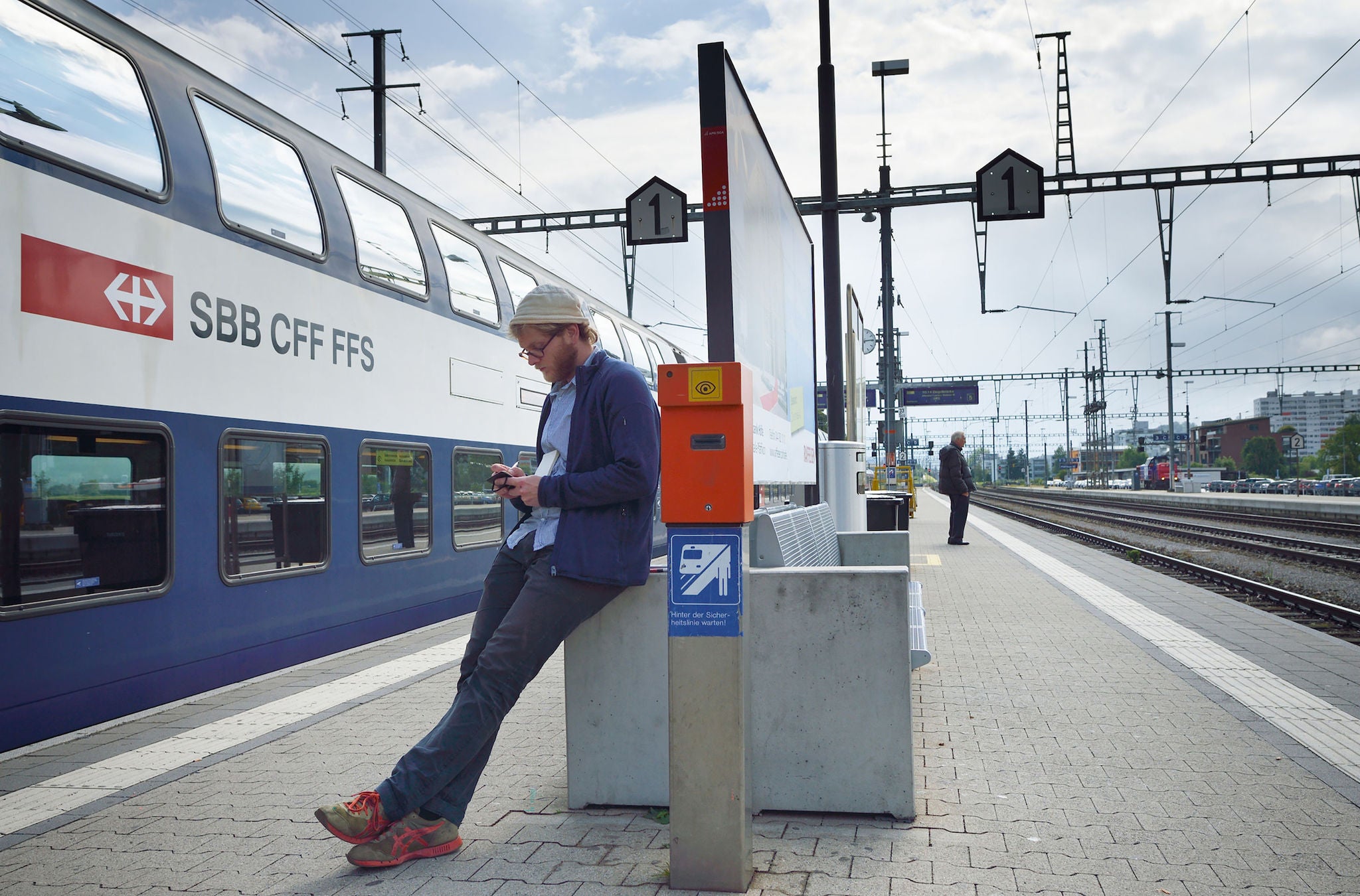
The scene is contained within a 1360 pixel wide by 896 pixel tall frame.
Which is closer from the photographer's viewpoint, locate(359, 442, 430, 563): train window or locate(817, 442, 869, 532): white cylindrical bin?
locate(359, 442, 430, 563): train window

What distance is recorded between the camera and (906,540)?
7.16 meters

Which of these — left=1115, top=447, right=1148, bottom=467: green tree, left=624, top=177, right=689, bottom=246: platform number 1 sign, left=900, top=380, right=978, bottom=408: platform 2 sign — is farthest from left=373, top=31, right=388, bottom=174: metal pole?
left=1115, top=447, right=1148, bottom=467: green tree

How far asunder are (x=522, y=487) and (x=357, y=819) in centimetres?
113

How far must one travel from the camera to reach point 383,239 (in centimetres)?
807

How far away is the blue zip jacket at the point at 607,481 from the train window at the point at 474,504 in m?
5.75

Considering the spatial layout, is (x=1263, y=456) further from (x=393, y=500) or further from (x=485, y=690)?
(x=485, y=690)

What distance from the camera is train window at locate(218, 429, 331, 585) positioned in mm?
6027

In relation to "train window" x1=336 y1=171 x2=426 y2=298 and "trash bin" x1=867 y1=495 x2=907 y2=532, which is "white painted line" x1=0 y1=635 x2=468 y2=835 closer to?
"train window" x1=336 y1=171 x2=426 y2=298

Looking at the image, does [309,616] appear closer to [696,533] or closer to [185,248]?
[185,248]

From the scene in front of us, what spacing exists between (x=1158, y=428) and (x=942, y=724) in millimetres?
175015

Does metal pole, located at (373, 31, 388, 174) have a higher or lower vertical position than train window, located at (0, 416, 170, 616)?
higher

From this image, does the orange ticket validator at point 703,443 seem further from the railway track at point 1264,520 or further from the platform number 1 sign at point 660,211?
the railway track at point 1264,520

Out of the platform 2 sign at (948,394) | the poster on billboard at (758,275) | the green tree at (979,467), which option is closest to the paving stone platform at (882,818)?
the poster on billboard at (758,275)

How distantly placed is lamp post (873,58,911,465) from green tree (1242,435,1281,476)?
279 feet
